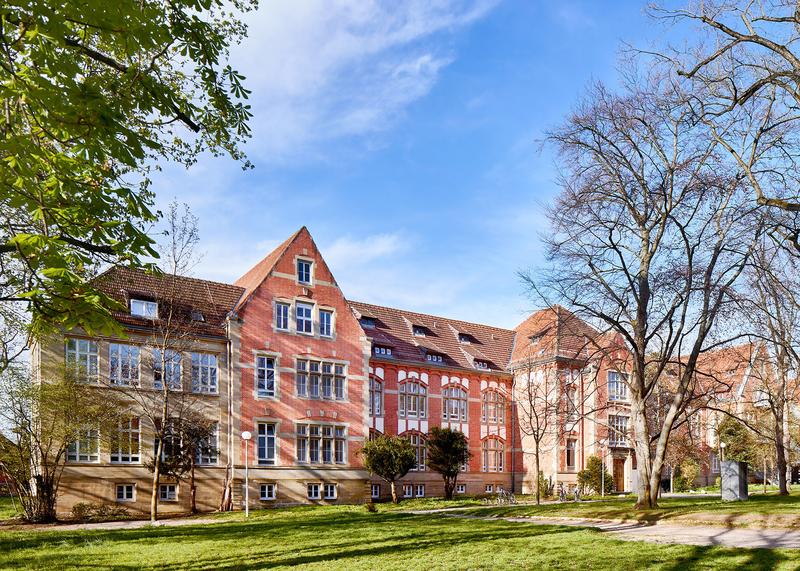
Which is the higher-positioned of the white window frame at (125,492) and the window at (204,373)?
the window at (204,373)

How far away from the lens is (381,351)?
128 feet

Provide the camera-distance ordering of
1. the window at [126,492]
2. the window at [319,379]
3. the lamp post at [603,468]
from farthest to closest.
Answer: the lamp post at [603,468], the window at [319,379], the window at [126,492]

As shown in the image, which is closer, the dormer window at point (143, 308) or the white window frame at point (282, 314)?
the dormer window at point (143, 308)

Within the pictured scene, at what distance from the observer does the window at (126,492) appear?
28.5 metres

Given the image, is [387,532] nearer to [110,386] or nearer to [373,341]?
[110,386]

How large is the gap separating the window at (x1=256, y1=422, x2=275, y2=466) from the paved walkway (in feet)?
55.5

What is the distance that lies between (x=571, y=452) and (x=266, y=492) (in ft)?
65.2

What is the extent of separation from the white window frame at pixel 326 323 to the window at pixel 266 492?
796 cm

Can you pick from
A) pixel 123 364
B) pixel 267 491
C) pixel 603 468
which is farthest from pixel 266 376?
pixel 603 468

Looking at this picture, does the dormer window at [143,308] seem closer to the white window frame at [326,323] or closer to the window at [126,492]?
the window at [126,492]

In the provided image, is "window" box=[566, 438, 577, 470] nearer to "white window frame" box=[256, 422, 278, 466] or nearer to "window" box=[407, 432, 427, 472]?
"window" box=[407, 432, 427, 472]

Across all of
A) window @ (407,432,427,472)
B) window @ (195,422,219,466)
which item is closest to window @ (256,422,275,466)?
window @ (195,422,219,466)

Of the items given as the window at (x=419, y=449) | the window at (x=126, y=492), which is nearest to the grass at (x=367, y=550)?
the window at (x=126, y=492)

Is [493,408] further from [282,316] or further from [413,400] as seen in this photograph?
[282,316]
